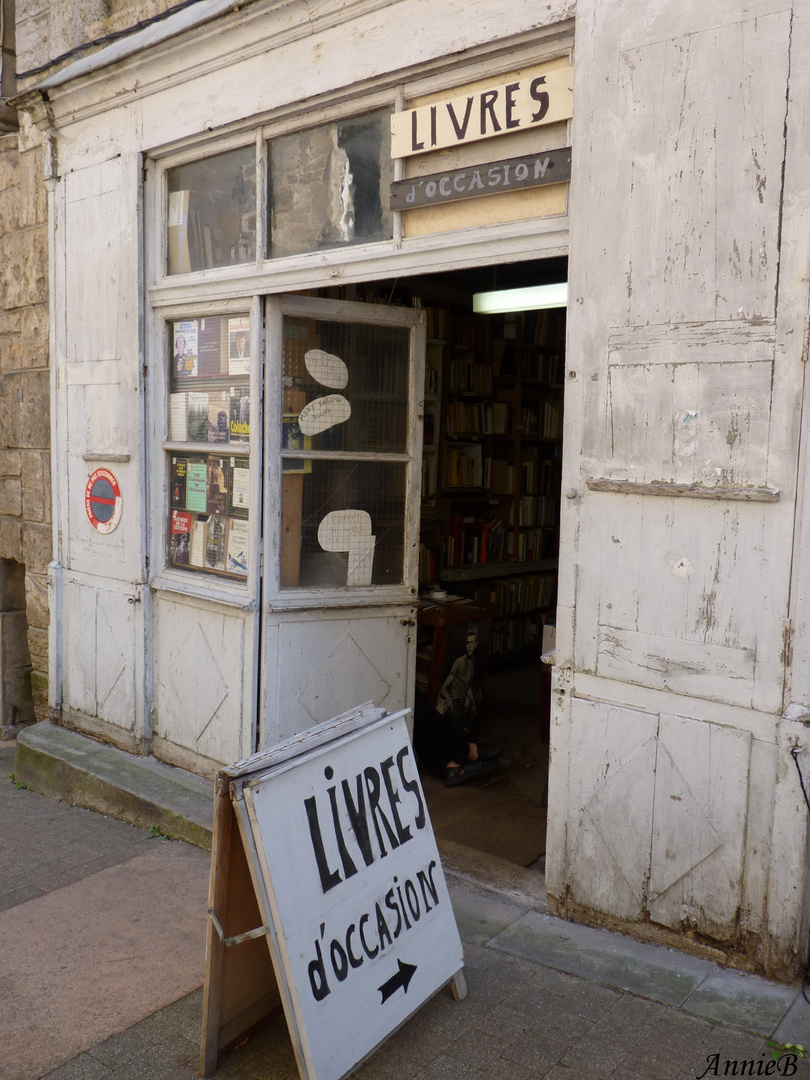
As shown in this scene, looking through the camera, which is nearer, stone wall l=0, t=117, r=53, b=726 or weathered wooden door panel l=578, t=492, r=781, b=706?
weathered wooden door panel l=578, t=492, r=781, b=706

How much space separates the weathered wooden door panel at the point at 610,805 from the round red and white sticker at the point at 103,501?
2971 mm

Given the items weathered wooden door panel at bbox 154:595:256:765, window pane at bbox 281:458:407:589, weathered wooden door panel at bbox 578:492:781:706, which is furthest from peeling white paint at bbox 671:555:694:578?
weathered wooden door panel at bbox 154:595:256:765

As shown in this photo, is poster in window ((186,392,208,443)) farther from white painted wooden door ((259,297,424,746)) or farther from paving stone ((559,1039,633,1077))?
paving stone ((559,1039,633,1077))

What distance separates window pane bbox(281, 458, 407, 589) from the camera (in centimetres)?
443

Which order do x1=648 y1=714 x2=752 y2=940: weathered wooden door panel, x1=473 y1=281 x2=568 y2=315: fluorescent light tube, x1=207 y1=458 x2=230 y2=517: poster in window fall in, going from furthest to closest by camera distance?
x1=473 y1=281 x2=568 y2=315: fluorescent light tube, x1=207 y1=458 x2=230 y2=517: poster in window, x1=648 y1=714 x2=752 y2=940: weathered wooden door panel

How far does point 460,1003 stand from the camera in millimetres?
2951

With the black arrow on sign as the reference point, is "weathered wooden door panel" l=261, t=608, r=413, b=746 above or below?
above

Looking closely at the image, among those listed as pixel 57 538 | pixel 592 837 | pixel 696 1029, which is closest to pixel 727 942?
pixel 696 1029

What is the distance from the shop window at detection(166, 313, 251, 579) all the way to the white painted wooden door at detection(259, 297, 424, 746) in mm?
212

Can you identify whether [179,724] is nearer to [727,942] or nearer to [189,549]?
[189,549]

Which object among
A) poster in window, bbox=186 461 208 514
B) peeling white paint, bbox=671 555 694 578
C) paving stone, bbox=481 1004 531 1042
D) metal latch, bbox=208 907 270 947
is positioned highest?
poster in window, bbox=186 461 208 514

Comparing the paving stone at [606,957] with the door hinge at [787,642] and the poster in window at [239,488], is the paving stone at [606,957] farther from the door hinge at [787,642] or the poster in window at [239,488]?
the poster in window at [239,488]

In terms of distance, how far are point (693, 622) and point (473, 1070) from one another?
1535 mm

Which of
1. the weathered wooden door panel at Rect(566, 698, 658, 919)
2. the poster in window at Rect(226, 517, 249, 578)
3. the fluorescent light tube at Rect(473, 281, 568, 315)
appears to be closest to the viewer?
the weathered wooden door panel at Rect(566, 698, 658, 919)
